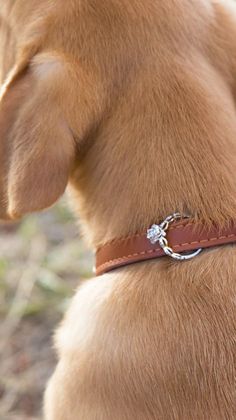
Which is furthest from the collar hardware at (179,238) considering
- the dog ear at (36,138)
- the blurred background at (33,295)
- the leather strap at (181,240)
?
the blurred background at (33,295)

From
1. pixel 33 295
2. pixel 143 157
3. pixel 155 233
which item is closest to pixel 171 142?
pixel 143 157

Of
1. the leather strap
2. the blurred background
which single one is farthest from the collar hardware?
the blurred background

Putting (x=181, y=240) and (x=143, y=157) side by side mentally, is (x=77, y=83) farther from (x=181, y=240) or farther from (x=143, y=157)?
(x=181, y=240)

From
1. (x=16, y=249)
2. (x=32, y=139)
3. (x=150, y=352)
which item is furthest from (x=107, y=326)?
(x=16, y=249)

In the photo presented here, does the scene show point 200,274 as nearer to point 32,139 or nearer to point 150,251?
point 150,251

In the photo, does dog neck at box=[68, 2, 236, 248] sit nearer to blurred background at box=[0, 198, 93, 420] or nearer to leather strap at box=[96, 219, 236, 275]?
leather strap at box=[96, 219, 236, 275]

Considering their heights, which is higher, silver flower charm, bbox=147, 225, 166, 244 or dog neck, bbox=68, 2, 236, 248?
dog neck, bbox=68, 2, 236, 248
